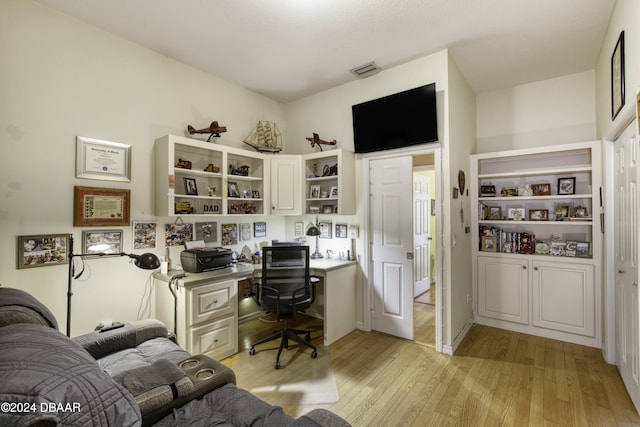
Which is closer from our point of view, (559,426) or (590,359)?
(559,426)

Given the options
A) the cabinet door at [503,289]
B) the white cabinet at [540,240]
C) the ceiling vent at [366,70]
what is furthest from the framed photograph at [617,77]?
the ceiling vent at [366,70]

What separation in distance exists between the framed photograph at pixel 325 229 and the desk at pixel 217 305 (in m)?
0.50

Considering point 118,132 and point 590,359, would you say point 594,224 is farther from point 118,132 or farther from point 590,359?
point 118,132

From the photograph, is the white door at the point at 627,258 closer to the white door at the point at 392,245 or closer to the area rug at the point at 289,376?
the white door at the point at 392,245

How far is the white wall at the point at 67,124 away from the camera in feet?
7.18

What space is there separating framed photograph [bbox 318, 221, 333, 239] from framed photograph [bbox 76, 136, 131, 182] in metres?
2.20

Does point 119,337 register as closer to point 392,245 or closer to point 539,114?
point 392,245

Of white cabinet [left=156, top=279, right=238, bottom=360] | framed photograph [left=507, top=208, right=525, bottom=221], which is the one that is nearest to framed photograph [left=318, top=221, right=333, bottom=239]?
white cabinet [left=156, top=279, right=238, bottom=360]

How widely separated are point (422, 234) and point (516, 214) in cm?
151

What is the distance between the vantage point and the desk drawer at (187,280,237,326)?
2.64 m

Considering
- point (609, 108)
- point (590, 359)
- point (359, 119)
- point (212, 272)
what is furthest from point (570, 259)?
point (212, 272)

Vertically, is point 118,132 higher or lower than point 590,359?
higher

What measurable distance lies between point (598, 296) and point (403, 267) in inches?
76.4

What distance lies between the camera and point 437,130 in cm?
302
